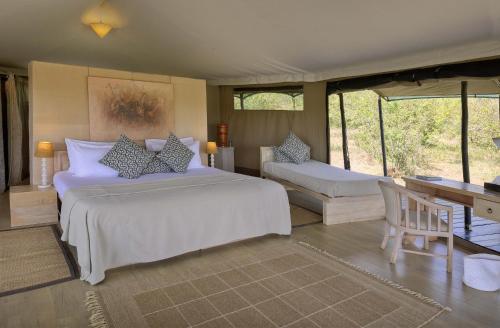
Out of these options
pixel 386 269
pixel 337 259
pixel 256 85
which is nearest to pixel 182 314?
pixel 337 259

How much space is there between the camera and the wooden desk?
287cm

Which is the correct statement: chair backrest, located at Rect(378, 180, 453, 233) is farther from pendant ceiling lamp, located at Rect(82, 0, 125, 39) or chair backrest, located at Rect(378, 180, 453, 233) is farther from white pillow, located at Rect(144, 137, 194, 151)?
pendant ceiling lamp, located at Rect(82, 0, 125, 39)

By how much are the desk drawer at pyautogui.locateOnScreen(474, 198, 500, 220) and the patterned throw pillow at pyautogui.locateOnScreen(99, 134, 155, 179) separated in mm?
3590

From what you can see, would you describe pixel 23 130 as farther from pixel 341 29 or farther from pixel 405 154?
pixel 405 154

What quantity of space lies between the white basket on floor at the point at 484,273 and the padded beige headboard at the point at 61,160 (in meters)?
4.87

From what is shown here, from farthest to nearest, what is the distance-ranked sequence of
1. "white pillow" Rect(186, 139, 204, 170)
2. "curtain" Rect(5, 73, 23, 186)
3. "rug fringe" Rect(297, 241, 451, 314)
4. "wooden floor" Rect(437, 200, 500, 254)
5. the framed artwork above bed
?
"curtain" Rect(5, 73, 23, 186), "white pillow" Rect(186, 139, 204, 170), the framed artwork above bed, "wooden floor" Rect(437, 200, 500, 254), "rug fringe" Rect(297, 241, 451, 314)

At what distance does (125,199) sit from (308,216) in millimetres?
2624

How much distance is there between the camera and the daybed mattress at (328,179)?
4496 mm

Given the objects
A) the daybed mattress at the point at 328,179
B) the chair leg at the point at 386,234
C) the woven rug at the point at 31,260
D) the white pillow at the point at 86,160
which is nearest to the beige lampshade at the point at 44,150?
the white pillow at the point at 86,160

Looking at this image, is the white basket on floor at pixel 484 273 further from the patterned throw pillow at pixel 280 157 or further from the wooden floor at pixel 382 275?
the patterned throw pillow at pixel 280 157

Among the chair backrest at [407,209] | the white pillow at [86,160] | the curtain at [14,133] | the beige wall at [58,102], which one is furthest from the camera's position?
the curtain at [14,133]

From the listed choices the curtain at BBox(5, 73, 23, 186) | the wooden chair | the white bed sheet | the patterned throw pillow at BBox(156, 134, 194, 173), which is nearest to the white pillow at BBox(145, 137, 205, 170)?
the patterned throw pillow at BBox(156, 134, 194, 173)

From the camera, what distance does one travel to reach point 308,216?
15.9 ft

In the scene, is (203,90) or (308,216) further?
(203,90)
